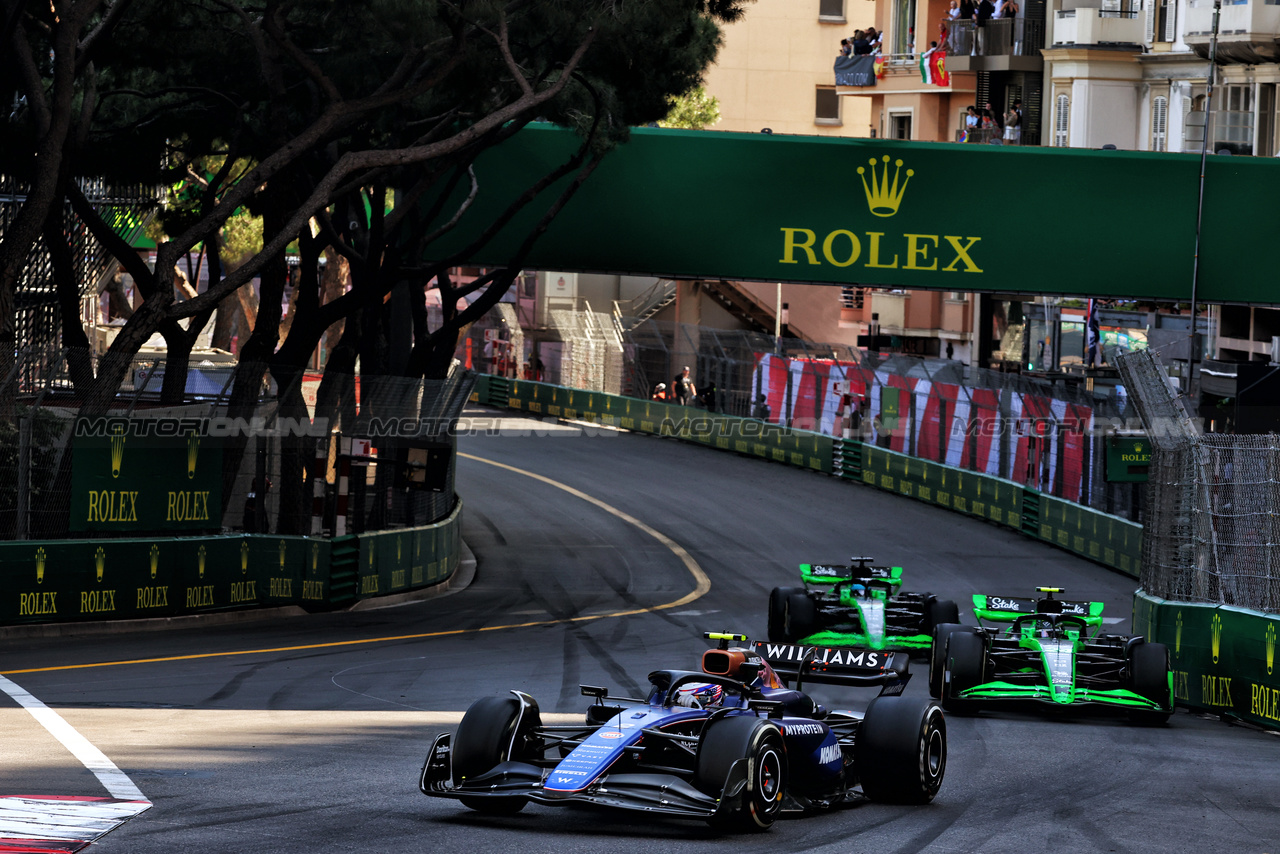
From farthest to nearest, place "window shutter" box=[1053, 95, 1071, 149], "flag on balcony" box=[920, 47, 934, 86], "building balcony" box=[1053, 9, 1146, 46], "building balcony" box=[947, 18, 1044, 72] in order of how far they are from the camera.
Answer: "flag on balcony" box=[920, 47, 934, 86]
"building balcony" box=[947, 18, 1044, 72]
"window shutter" box=[1053, 95, 1071, 149]
"building balcony" box=[1053, 9, 1146, 46]

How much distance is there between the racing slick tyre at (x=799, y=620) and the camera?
18.7 meters

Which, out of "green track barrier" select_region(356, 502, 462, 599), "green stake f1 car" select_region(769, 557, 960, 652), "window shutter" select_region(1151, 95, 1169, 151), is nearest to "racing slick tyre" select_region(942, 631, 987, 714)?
"green stake f1 car" select_region(769, 557, 960, 652)

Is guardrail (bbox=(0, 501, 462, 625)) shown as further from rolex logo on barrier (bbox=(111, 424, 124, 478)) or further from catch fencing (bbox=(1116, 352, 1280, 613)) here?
catch fencing (bbox=(1116, 352, 1280, 613))

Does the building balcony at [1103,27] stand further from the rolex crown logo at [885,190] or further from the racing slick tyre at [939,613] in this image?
the racing slick tyre at [939,613]

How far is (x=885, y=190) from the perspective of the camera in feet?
89.4

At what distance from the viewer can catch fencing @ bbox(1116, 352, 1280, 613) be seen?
15344mm

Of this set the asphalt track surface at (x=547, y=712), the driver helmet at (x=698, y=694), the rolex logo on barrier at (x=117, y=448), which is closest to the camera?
the asphalt track surface at (x=547, y=712)

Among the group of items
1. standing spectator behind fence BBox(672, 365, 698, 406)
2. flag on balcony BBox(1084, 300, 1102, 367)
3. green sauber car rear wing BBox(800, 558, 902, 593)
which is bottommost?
green sauber car rear wing BBox(800, 558, 902, 593)

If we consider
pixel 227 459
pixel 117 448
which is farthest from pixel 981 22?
pixel 117 448

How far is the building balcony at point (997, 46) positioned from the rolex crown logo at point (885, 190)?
826 inches

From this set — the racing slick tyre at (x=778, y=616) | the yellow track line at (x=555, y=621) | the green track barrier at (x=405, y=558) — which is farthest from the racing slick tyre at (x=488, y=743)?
the green track barrier at (x=405, y=558)

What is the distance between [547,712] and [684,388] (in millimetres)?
29120

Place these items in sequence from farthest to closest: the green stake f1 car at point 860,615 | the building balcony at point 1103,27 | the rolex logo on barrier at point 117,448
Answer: the building balcony at point 1103,27 → the rolex logo on barrier at point 117,448 → the green stake f1 car at point 860,615

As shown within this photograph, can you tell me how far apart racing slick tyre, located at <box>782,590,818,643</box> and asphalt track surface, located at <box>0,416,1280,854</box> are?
128 centimetres
